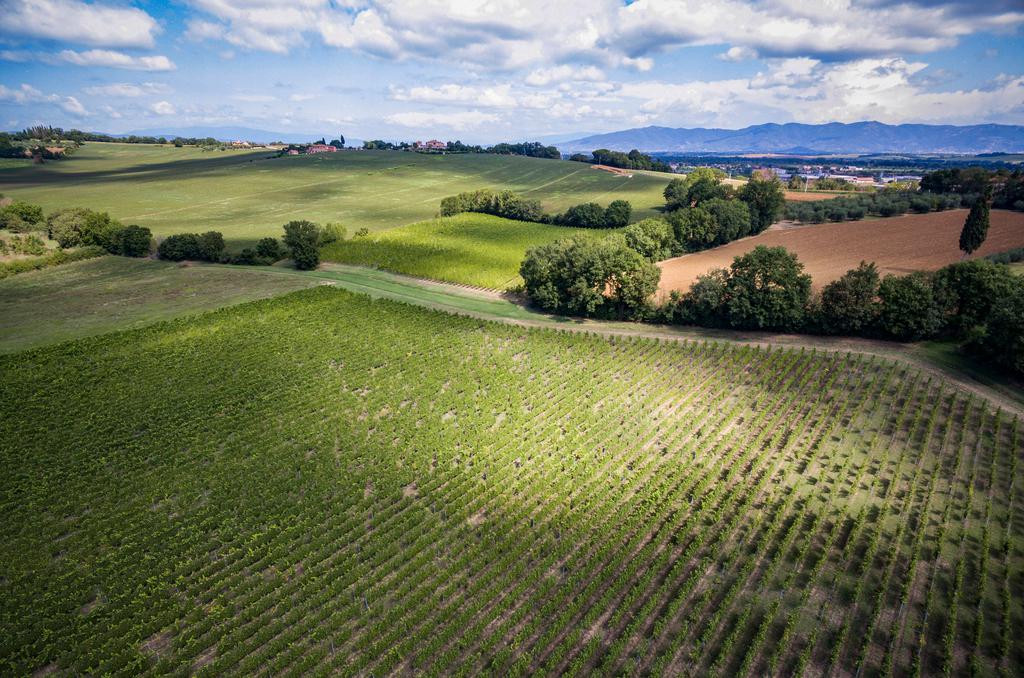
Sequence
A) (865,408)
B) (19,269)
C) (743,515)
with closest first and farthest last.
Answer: (743,515) → (865,408) → (19,269)

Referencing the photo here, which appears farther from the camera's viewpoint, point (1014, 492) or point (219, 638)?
point (1014, 492)

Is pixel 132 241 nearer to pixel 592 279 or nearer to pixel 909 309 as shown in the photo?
pixel 592 279

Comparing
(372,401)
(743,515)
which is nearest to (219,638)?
(372,401)

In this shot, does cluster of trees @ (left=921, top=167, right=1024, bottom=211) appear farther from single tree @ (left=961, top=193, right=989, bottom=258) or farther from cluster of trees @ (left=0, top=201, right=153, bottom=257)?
cluster of trees @ (left=0, top=201, right=153, bottom=257)

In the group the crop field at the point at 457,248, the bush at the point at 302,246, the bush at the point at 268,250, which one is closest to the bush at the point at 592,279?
the crop field at the point at 457,248

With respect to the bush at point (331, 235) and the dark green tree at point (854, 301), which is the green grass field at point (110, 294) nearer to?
the bush at point (331, 235)

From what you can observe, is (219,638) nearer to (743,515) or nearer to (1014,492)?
(743,515)

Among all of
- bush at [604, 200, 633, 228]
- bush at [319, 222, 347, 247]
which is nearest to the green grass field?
bush at [319, 222, 347, 247]
